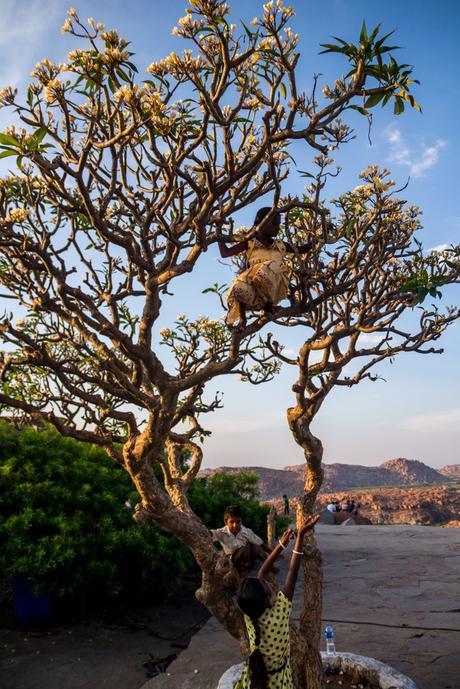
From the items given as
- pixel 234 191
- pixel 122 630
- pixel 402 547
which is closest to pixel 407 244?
pixel 234 191

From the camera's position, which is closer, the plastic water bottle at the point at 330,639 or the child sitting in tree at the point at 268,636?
the child sitting in tree at the point at 268,636

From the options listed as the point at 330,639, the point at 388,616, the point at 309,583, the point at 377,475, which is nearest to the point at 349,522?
the point at 388,616

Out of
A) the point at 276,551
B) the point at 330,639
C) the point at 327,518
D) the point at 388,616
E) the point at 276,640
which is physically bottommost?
the point at 388,616

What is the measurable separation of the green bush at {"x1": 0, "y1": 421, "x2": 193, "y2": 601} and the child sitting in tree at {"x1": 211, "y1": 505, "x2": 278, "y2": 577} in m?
3.69

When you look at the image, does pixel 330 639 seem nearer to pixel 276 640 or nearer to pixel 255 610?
pixel 276 640

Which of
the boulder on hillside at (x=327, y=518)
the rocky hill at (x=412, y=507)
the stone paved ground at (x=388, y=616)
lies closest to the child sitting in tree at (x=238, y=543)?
the stone paved ground at (x=388, y=616)

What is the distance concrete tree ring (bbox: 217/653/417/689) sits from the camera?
16.3ft

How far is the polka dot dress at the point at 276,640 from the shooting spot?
391 cm

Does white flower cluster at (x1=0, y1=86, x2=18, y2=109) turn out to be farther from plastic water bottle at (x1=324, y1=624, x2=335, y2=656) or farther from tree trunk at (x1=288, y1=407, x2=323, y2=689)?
plastic water bottle at (x1=324, y1=624, x2=335, y2=656)

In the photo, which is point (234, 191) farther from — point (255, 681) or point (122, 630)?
point (122, 630)

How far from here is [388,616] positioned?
8383 millimetres

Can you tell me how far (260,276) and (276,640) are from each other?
282 cm

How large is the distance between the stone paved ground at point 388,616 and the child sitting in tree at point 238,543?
1.55 metres

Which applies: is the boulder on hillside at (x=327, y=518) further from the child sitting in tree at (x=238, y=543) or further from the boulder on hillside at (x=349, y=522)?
the child sitting in tree at (x=238, y=543)
